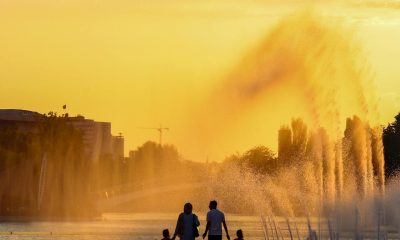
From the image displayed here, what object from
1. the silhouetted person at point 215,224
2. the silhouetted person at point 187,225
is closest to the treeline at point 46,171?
the silhouetted person at point 215,224

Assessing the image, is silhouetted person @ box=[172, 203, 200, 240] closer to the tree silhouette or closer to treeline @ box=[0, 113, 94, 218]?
Result: treeline @ box=[0, 113, 94, 218]

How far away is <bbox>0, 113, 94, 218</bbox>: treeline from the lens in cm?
16575

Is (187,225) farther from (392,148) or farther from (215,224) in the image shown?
(392,148)

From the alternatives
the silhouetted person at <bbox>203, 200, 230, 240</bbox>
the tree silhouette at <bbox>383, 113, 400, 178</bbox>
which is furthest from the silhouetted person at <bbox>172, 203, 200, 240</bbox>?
the tree silhouette at <bbox>383, 113, 400, 178</bbox>

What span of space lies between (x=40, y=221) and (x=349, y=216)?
45.9m

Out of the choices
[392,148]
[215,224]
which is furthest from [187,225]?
[392,148]

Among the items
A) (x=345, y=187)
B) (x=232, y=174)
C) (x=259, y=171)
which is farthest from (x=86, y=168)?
(x=232, y=174)

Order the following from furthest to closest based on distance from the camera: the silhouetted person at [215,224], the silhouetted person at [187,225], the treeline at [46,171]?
1. the treeline at [46,171]
2. the silhouetted person at [215,224]
3. the silhouetted person at [187,225]

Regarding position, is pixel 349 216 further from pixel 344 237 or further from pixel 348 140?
pixel 348 140

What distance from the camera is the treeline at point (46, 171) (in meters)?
166

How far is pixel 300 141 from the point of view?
7249 inches

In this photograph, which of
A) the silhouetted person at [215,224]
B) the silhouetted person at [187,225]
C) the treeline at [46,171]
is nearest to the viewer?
the silhouetted person at [187,225]

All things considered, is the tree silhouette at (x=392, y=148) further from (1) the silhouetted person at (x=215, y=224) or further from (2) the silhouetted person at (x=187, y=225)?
(2) the silhouetted person at (x=187, y=225)

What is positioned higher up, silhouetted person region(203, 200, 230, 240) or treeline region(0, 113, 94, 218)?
treeline region(0, 113, 94, 218)
